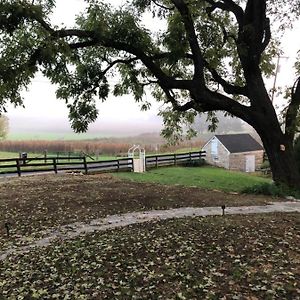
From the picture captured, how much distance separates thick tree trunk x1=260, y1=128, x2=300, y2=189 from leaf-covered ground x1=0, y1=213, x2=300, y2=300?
822cm

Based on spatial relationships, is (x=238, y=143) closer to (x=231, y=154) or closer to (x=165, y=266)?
(x=231, y=154)

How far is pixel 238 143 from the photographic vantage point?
4359cm

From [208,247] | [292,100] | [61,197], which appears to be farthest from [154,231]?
[292,100]

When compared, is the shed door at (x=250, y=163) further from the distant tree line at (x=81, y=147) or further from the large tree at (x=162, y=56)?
the large tree at (x=162, y=56)

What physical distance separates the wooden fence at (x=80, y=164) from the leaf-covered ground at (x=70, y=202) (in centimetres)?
663

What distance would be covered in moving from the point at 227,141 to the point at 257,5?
27227mm

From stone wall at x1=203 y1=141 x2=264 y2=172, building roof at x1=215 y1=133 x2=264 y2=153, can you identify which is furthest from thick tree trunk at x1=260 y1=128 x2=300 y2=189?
building roof at x1=215 y1=133 x2=264 y2=153

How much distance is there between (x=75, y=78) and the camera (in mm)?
14969

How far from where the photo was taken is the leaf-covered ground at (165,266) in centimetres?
547

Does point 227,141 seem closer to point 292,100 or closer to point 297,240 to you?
point 292,100

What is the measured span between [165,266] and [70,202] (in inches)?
308

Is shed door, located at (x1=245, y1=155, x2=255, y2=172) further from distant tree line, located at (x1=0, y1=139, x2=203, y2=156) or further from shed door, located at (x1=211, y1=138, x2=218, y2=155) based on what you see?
distant tree line, located at (x1=0, y1=139, x2=203, y2=156)

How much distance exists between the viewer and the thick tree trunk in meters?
16.8

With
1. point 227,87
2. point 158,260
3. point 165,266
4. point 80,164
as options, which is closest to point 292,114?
point 227,87
